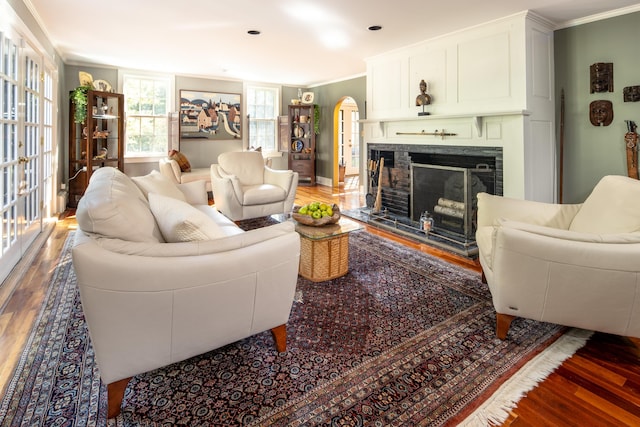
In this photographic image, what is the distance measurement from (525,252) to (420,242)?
2.18 m

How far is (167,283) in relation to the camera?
1349 mm

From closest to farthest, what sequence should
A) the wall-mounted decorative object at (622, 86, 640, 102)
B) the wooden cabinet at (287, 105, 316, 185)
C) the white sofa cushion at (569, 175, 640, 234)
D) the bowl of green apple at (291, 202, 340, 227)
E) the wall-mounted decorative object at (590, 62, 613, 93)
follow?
the white sofa cushion at (569, 175, 640, 234) → the bowl of green apple at (291, 202, 340, 227) → the wall-mounted decorative object at (622, 86, 640, 102) → the wall-mounted decorative object at (590, 62, 613, 93) → the wooden cabinet at (287, 105, 316, 185)

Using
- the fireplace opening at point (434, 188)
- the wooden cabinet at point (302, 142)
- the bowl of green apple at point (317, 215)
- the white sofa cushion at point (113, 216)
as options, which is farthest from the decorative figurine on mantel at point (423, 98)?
the white sofa cushion at point (113, 216)

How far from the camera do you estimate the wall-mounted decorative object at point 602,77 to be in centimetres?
353

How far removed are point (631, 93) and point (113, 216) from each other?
4.45 m

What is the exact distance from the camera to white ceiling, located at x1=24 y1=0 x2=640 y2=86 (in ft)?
11.2

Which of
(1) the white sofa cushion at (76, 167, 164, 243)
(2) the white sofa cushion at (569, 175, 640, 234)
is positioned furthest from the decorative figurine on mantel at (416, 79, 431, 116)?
(1) the white sofa cushion at (76, 167, 164, 243)

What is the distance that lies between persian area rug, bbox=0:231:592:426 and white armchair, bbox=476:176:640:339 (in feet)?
0.88

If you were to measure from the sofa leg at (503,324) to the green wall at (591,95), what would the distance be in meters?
2.73

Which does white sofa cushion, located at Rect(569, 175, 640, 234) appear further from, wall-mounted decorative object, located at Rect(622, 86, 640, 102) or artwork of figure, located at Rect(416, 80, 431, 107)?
artwork of figure, located at Rect(416, 80, 431, 107)

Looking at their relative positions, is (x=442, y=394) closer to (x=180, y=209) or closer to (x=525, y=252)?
(x=525, y=252)

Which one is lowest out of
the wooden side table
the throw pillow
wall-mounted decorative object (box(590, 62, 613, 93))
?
the wooden side table

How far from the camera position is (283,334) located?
1.82 metres

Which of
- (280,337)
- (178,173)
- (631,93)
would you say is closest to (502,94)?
(631,93)
